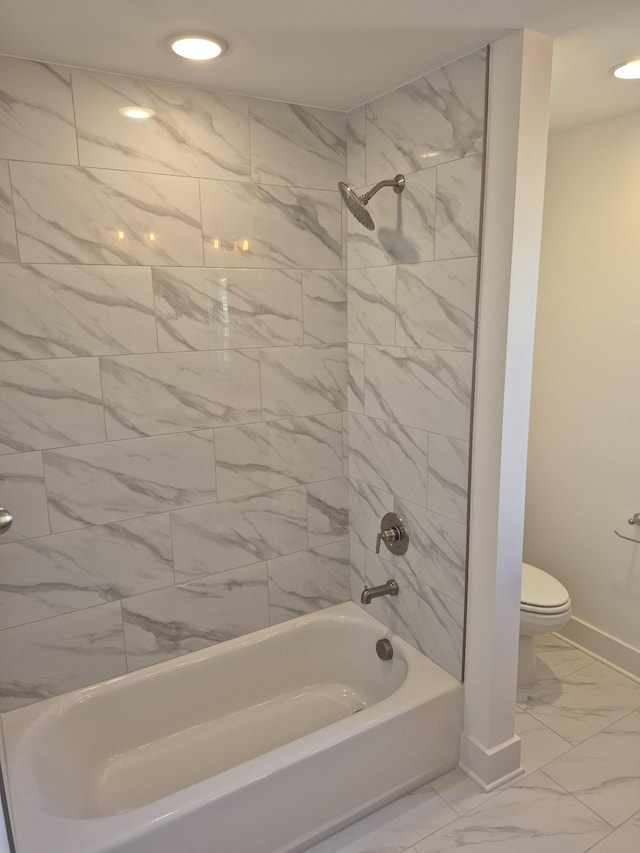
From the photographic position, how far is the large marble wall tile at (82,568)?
197 centimetres

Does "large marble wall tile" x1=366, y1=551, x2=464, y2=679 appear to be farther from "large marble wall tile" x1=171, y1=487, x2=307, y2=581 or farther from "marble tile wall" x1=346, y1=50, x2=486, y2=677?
"large marble wall tile" x1=171, y1=487, x2=307, y2=581

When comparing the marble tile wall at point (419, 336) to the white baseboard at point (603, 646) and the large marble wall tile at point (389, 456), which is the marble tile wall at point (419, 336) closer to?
the large marble wall tile at point (389, 456)

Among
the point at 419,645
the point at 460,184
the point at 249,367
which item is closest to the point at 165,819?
the point at 419,645

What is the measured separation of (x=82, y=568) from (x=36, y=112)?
4.83 feet

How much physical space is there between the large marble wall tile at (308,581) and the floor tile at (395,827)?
815mm

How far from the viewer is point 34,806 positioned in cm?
163

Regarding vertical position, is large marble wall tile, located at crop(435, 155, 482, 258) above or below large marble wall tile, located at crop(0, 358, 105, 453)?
above

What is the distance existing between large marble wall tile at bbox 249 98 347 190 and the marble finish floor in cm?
226

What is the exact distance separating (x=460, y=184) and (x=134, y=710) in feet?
7.04

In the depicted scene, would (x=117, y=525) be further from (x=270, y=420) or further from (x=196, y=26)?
(x=196, y=26)

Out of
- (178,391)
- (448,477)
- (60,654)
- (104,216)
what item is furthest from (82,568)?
(448,477)

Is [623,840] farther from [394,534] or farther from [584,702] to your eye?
[394,534]

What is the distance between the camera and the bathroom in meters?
1.91

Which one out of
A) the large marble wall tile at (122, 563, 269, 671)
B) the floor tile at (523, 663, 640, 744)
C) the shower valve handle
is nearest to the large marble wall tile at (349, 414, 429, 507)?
the shower valve handle
